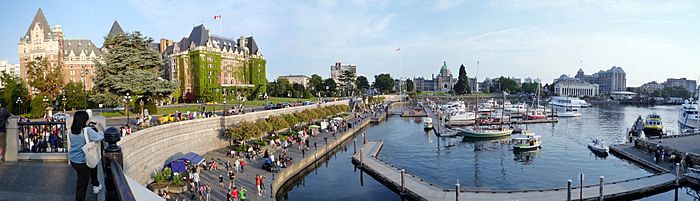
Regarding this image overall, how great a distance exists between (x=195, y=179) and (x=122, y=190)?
822 inches

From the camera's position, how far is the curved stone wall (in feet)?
72.5

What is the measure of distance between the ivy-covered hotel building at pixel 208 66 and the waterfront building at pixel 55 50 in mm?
21051

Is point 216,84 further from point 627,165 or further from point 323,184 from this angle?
point 627,165

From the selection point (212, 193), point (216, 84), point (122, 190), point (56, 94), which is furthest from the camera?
point (216, 84)

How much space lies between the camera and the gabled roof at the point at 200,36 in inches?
2638

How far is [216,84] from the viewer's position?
69625 millimetres

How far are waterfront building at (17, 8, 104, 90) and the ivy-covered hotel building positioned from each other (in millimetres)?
21051

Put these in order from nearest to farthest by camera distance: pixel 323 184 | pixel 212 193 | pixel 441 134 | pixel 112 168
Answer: pixel 112 168 < pixel 212 193 < pixel 323 184 < pixel 441 134

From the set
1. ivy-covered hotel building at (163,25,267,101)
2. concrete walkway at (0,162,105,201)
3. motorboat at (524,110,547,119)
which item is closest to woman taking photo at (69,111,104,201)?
concrete walkway at (0,162,105,201)

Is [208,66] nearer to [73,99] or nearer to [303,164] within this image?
[73,99]

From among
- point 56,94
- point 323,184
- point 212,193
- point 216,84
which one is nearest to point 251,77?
point 216,84

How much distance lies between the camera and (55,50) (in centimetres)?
8019

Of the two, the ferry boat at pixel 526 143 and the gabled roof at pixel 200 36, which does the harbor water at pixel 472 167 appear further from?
the gabled roof at pixel 200 36

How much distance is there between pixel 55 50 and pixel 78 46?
21.6 ft
